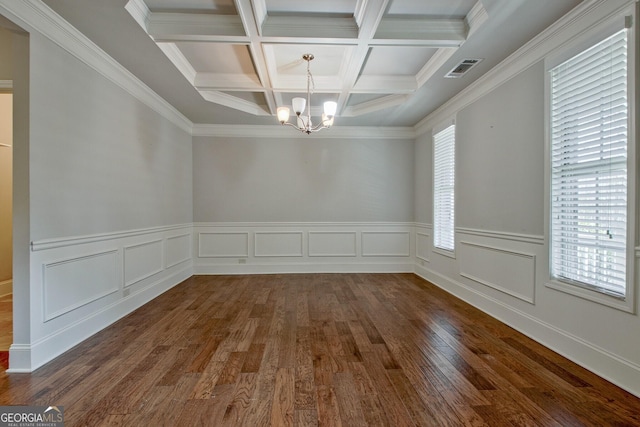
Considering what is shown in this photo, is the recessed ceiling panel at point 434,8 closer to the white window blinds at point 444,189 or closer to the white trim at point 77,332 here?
the white window blinds at point 444,189

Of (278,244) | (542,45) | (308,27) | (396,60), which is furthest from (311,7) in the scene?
(278,244)

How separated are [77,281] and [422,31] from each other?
3.89 m

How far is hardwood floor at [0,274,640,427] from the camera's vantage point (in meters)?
1.85

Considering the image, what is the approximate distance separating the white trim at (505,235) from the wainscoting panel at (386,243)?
1.73 metres

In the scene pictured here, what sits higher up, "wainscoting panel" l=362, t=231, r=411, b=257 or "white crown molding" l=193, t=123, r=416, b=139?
"white crown molding" l=193, t=123, r=416, b=139

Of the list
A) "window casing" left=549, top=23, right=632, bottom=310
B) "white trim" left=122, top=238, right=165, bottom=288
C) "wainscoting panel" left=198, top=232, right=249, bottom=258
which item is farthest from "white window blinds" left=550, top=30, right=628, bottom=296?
"wainscoting panel" left=198, top=232, right=249, bottom=258

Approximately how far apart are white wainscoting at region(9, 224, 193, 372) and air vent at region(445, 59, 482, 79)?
13.5 ft

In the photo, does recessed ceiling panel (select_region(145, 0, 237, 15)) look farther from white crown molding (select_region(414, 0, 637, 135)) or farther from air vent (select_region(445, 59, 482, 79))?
white crown molding (select_region(414, 0, 637, 135))

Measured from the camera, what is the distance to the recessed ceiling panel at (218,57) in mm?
3244

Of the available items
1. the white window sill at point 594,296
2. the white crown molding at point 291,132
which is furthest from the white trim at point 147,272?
the white window sill at point 594,296

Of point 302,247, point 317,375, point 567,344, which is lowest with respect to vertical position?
point 317,375

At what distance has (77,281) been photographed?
2.86m

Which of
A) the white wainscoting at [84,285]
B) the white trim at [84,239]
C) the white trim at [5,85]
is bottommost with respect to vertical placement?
the white wainscoting at [84,285]

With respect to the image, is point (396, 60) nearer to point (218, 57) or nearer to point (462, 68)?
point (462, 68)
